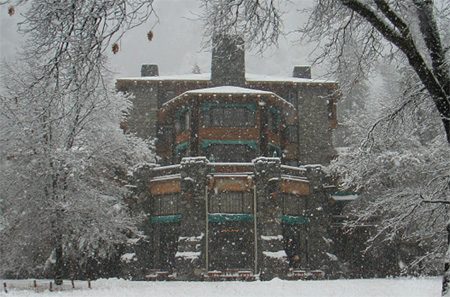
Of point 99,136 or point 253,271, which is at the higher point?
point 99,136

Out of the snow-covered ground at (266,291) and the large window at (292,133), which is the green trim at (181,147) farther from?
the snow-covered ground at (266,291)

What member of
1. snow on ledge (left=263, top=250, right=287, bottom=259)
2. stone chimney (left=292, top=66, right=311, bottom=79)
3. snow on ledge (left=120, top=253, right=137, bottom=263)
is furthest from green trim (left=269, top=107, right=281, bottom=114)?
snow on ledge (left=120, top=253, right=137, bottom=263)

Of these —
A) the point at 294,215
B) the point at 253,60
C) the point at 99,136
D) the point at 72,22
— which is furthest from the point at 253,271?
the point at 253,60

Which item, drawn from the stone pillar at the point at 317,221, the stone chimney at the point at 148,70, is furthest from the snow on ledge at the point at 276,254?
the stone chimney at the point at 148,70

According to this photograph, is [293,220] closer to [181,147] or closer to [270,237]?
[270,237]

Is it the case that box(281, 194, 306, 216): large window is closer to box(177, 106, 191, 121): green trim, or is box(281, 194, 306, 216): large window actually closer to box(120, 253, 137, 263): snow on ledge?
box(177, 106, 191, 121): green trim

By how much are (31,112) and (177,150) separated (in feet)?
47.7

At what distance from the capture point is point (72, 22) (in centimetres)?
732

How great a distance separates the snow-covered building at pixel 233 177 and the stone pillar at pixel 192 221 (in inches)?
2.3

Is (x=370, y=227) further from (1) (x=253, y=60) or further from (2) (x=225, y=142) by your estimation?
(1) (x=253, y=60)

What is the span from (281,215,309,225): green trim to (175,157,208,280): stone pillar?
5739mm

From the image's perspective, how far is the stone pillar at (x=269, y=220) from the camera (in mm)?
25141

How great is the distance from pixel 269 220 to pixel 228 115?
894 centimetres

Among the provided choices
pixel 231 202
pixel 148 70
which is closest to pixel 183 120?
pixel 148 70
